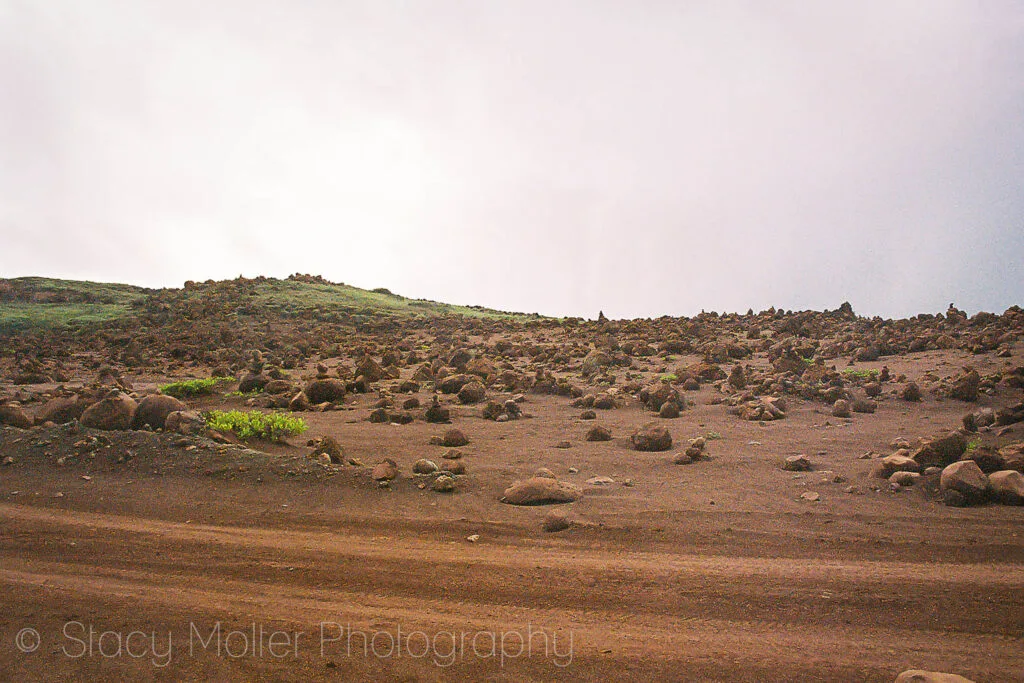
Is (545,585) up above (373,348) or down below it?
below

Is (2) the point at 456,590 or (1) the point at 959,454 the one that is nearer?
(2) the point at 456,590

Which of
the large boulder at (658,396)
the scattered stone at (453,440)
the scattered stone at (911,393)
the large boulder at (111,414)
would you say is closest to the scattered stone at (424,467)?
the scattered stone at (453,440)

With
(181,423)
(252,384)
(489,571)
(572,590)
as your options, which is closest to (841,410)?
(572,590)

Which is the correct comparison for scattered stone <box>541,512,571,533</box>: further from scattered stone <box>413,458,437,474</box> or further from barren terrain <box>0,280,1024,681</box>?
scattered stone <box>413,458,437,474</box>

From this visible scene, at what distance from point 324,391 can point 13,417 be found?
5.69 metres

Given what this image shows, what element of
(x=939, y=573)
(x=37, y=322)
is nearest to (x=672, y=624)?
(x=939, y=573)

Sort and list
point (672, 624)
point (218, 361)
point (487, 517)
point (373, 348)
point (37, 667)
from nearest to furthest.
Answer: point (37, 667) → point (672, 624) → point (487, 517) → point (218, 361) → point (373, 348)

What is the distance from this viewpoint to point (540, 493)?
6.62 meters

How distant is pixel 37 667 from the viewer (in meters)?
3.62

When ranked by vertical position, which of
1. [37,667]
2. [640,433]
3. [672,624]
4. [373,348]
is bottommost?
[37,667]

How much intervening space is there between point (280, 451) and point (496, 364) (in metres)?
11.9

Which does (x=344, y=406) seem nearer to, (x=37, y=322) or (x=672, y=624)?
(x=672, y=624)

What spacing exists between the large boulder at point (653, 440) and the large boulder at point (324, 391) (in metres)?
7.88

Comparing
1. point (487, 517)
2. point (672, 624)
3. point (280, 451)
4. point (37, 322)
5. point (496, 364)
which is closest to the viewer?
point (672, 624)
